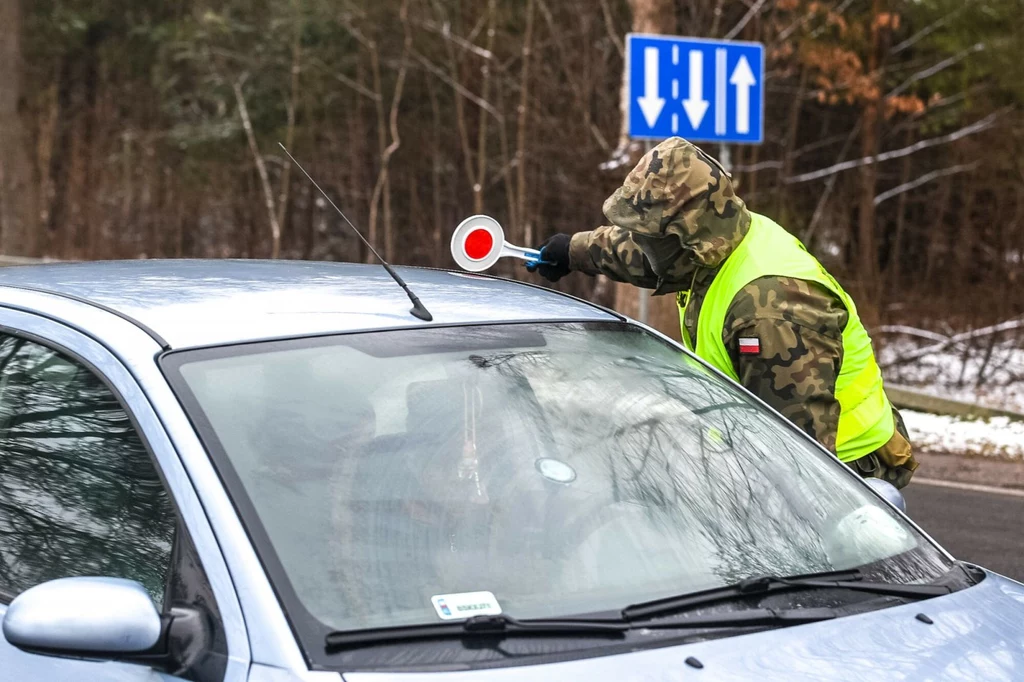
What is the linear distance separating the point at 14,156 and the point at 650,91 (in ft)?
50.9

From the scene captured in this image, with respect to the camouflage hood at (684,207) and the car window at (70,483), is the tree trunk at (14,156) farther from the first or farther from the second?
the car window at (70,483)

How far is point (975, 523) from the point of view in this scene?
26.3ft

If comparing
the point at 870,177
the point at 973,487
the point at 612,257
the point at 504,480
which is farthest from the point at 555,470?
the point at 870,177

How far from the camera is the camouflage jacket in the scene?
11.9ft

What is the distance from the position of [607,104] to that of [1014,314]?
5.60 meters

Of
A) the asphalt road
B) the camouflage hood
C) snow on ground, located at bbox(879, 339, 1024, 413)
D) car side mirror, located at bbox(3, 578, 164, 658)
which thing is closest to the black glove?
the camouflage hood

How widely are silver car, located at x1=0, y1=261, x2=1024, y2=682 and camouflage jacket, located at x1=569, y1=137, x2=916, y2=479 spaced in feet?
1.70

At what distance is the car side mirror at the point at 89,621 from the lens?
2107 millimetres

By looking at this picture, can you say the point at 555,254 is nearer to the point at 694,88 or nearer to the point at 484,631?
the point at 484,631

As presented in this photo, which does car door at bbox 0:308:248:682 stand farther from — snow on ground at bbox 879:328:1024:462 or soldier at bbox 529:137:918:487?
snow on ground at bbox 879:328:1024:462

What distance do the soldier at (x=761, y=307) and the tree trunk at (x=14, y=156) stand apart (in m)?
19.5

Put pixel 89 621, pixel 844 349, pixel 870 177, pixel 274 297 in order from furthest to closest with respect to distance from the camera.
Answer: pixel 870 177 → pixel 844 349 → pixel 274 297 → pixel 89 621

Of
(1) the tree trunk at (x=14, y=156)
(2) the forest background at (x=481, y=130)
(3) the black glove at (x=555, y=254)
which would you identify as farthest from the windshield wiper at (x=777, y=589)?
(1) the tree trunk at (x=14, y=156)

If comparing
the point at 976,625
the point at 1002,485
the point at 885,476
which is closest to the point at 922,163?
the point at 1002,485
